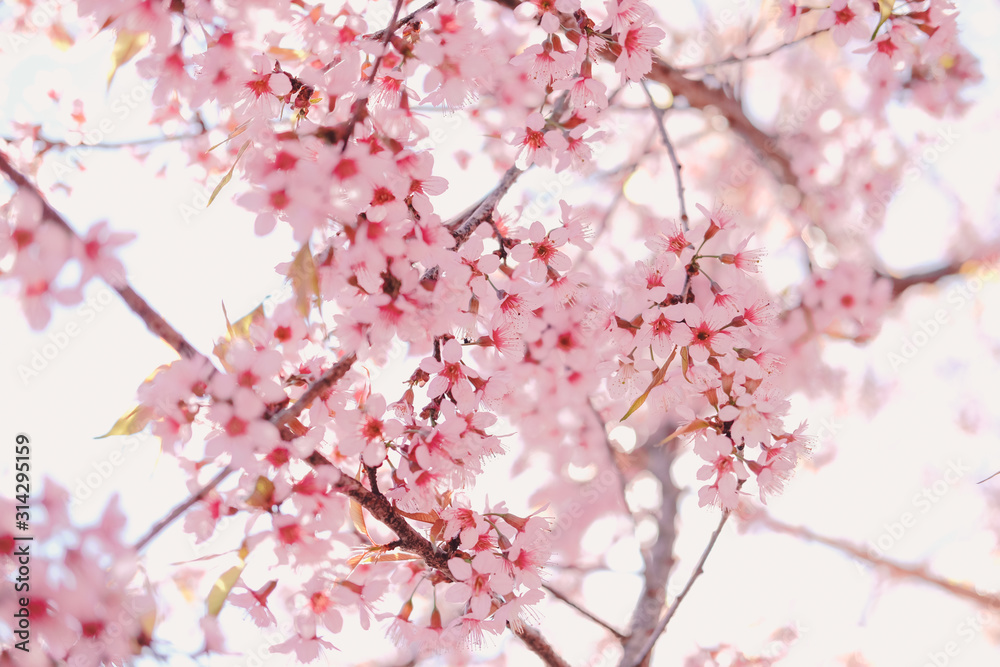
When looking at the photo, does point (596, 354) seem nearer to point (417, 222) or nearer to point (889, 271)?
point (417, 222)

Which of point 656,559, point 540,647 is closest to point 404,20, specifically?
point 540,647

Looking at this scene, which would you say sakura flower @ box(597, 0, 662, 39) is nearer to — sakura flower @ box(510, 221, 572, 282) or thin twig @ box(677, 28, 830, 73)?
sakura flower @ box(510, 221, 572, 282)

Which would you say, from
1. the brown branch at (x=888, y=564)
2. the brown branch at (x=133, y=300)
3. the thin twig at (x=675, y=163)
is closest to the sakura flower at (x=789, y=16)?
the thin twig at (x=675, y=163)

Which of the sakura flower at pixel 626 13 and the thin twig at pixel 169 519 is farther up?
the sakura flower at pixel 626 13

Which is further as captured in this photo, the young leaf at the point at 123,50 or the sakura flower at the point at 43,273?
the young leaf at the point at 123,50

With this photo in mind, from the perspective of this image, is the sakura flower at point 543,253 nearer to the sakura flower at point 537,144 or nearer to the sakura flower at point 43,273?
the sakura flower at point 537,144

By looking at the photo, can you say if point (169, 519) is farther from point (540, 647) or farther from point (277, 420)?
point (540, 647)

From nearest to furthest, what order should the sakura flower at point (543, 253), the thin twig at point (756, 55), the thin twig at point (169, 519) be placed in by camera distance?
the thin twig at point (169, 519) < the sakura flower at point (543, 253) < the thin twig at point (756, 55)

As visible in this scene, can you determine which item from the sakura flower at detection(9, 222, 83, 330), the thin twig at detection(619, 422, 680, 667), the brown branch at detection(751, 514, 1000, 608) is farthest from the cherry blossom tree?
the brown branch at detection(751, 514, 1000, 608)

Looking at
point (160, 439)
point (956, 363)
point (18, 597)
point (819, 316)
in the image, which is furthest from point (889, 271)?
point (18, 597)

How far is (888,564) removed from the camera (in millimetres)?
3959

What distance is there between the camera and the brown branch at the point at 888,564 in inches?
126

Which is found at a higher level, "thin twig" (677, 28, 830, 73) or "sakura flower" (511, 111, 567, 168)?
"thin twig" (677, 28, 830, 73)

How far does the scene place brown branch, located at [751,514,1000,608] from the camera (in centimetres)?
321
